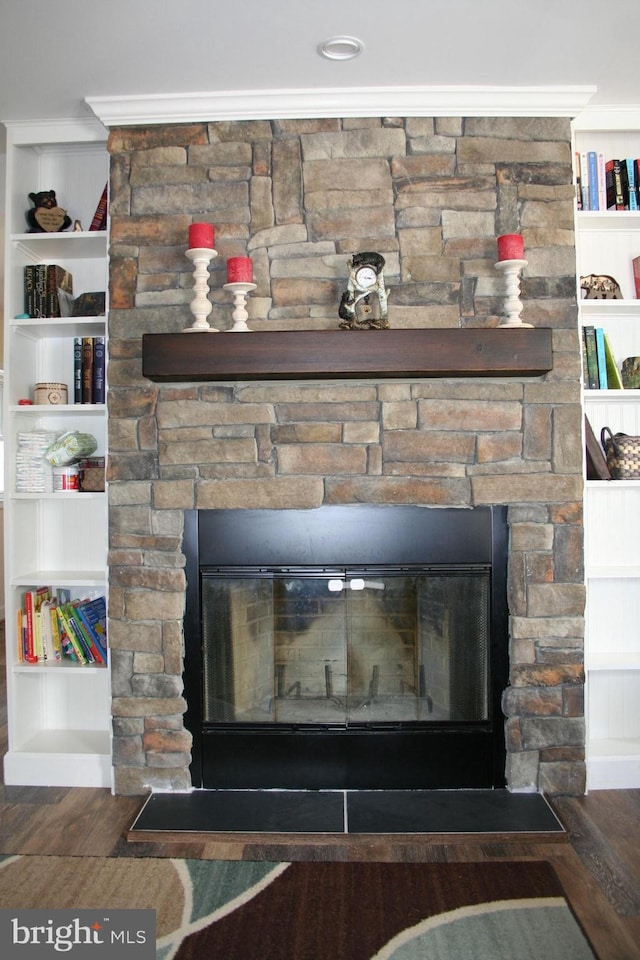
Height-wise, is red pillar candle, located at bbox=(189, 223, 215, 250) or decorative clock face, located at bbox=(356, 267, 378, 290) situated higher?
red pillar candle, located at bbox=(189, 223, 215, 250)

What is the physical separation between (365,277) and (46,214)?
4.33 feet

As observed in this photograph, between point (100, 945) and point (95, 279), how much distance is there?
2379 millimetres

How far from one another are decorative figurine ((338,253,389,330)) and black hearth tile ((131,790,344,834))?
5.53 ft

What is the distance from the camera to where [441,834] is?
2387 mm

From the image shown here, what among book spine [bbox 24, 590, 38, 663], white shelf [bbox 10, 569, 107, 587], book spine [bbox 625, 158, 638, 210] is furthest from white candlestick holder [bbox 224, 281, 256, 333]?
book spine [bbox 625, 158, 638, 210]

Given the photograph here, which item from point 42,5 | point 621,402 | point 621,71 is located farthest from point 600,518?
point 42,5

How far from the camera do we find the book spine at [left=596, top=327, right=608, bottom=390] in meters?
2.78

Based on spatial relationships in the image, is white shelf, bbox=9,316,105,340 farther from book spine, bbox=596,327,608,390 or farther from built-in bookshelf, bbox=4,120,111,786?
book spine, bbox=596,327,608,390

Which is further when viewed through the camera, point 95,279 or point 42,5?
point 95,279

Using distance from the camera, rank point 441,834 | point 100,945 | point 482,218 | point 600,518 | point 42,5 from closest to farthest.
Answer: point 100,945 → point 42,5 → point 441,834 → point 482,218 → point 600,518

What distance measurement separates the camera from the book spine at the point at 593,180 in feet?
9.21

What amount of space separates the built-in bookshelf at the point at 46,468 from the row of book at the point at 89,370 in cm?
3

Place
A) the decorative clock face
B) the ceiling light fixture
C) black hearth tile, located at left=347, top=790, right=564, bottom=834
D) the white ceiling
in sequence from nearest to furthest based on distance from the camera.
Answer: the white ceiling
the ceiling light fixture
black hearth tile, located at left=347, top=790, right=564, bottom=834
the decorative clock face

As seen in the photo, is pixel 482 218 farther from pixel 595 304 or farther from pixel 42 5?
pixel 42 5
